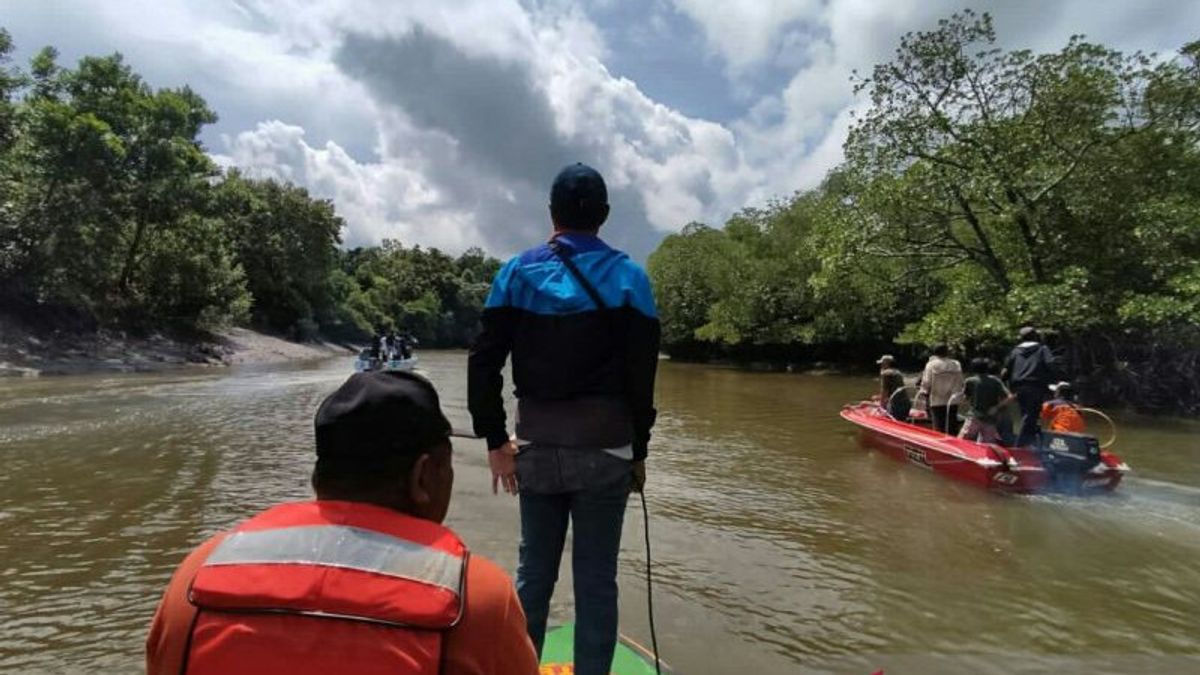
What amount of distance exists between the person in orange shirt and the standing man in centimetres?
925

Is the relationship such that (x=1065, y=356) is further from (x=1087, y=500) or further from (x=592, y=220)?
(x=592, y=220)

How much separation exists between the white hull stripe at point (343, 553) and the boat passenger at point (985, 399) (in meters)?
10.2

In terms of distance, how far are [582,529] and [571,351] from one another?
2.42ft

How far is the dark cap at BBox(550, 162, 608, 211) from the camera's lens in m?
3.13

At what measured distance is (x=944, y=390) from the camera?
11.6 m

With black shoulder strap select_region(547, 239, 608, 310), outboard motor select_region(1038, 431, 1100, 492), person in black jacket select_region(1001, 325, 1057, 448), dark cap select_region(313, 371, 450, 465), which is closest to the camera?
dark cap select_region(313, 371, 450, 465)

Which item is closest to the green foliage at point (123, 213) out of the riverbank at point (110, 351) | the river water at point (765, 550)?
the riverbank at point (110, 351)

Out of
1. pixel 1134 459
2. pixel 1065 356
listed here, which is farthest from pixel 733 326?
pixel 1134 459

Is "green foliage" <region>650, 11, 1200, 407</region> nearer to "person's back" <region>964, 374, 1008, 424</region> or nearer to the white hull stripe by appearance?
"person's back" <region>964, 374, 1008, 424</region>

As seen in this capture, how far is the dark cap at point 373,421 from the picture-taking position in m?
1.59

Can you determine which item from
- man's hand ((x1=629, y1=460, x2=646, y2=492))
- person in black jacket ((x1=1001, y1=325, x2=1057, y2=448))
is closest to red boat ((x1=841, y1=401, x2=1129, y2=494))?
person in black jacket ((x1=1001, y1=325, x2=1057, y2=448))

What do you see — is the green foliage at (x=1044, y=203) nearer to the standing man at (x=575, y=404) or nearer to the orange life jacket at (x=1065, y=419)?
the orange life jacket at (x=1065, y=419)

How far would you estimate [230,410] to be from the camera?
629 inches

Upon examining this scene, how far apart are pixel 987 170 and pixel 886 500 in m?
13.8
